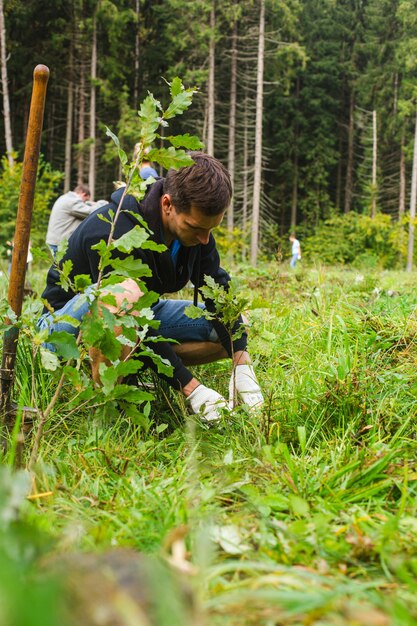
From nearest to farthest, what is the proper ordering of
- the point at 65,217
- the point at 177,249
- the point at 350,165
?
the point at 177,249
the point at 65,217
the point at 350,165

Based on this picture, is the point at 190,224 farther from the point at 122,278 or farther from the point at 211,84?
the point at 211,84

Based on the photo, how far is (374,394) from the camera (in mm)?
2219

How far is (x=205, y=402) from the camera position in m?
2.38

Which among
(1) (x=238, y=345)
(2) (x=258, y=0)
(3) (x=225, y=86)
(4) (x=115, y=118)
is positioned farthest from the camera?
(3) (x=225, y=86)

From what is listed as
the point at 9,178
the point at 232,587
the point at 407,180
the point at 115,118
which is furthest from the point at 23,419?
the point at 407,180

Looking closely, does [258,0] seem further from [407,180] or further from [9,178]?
[407,180]

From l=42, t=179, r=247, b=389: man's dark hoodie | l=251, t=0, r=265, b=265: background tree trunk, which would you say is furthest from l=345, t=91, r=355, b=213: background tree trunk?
l=42, t=179, r=247, b=389: man's dark hoodie

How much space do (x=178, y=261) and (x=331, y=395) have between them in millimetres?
1030

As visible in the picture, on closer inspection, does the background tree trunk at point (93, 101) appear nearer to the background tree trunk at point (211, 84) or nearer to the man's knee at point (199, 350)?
the background tree trunk at point (211, 84)

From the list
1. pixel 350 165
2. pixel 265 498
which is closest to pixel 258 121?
pixel 350 165

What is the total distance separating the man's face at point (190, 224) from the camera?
7.97ft

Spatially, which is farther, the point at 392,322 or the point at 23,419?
the point at 392,322

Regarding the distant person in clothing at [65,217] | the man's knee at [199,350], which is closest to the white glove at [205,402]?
the man's knee at [199,350]

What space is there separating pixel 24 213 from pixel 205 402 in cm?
110
